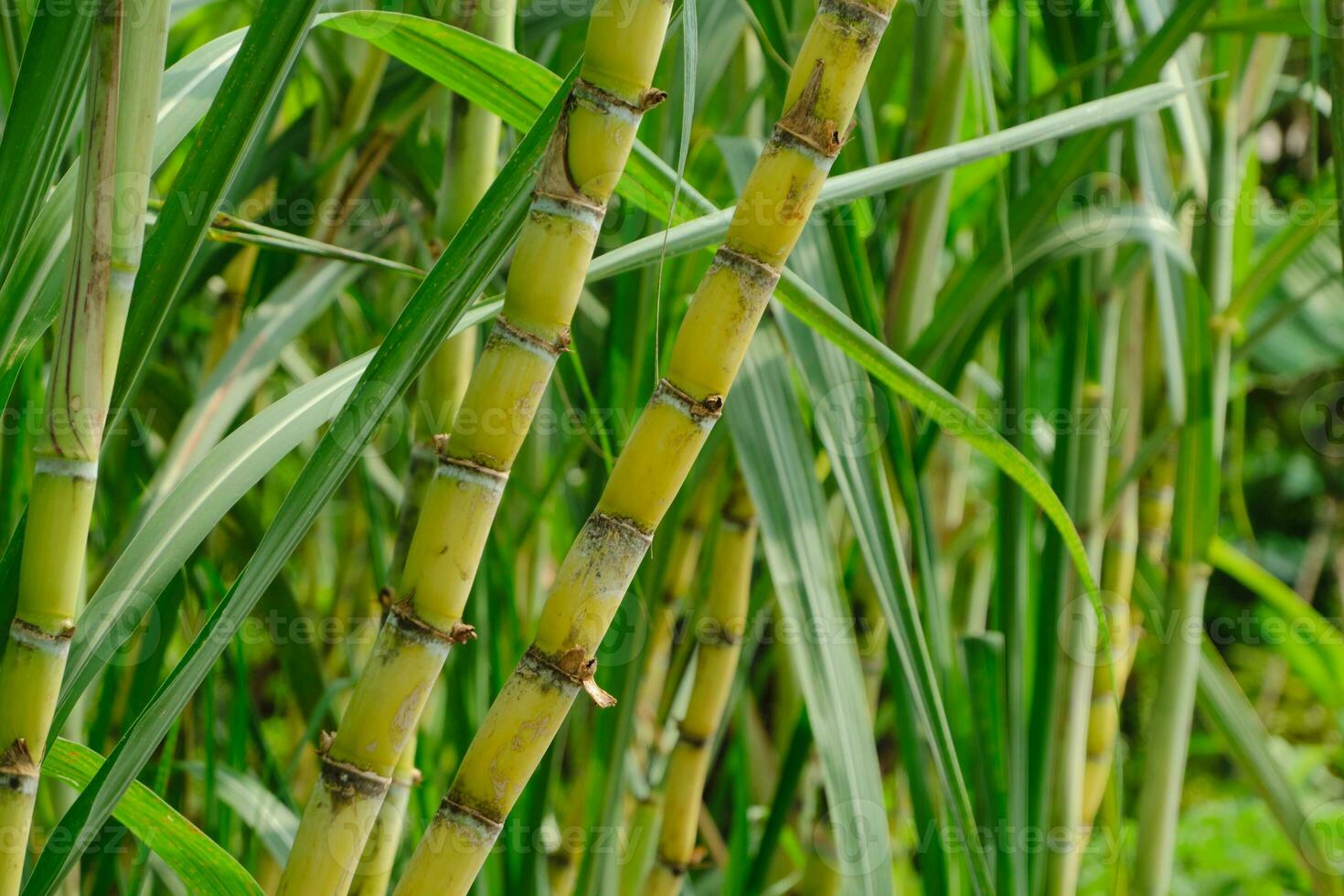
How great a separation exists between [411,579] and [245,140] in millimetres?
101

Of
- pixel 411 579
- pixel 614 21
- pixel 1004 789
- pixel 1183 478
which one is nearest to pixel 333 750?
pixel 411 579

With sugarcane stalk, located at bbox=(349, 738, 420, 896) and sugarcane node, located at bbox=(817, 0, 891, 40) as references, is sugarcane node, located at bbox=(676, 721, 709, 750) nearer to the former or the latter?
sugarcane stalk, located at bbox=(349, 738, 420, 896)

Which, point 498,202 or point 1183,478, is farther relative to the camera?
point 1183,478

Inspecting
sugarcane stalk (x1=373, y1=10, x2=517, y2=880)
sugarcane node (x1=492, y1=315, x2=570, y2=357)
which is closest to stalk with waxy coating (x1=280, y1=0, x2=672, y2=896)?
sugarcane node (x1=492, y1=315, x2=570, y2=357)

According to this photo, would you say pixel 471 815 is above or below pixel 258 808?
above

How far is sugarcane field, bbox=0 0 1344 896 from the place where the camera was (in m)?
0.24

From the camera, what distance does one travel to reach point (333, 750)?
25 centimetres

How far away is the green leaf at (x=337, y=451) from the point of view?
9.1 inches

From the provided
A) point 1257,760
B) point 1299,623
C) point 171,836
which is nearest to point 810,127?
point 171,836

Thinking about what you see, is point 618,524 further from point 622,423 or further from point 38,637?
point 622,423

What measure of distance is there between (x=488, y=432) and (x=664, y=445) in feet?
0.13

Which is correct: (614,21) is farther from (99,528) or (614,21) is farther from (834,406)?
(99,528)

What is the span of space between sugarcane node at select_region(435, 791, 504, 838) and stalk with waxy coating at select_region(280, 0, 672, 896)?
0.02 meters

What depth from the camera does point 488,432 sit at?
24 cm
